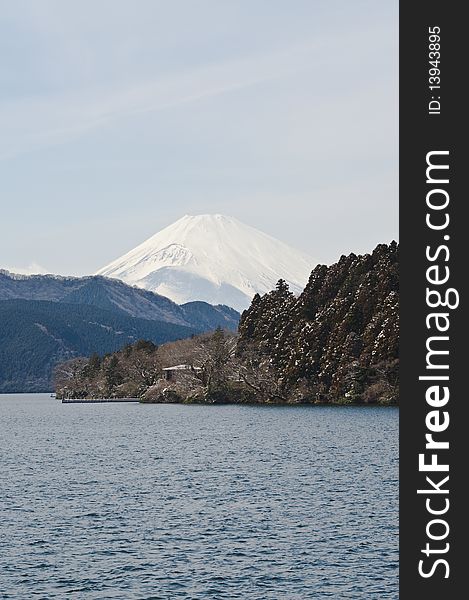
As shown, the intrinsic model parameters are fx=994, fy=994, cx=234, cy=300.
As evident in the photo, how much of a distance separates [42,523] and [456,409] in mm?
28481

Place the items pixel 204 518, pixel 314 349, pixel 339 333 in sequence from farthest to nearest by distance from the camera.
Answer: pixel 314 349 → pixel 339 333 → pixel 204 518

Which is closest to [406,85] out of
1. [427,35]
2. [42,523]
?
[427,35]

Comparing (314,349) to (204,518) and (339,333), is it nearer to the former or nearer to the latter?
(339,333)

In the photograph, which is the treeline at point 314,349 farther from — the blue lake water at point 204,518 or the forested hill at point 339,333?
the blue lake water at point 204,518

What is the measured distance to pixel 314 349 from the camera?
14050 cm

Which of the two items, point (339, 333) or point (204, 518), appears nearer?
point (204, 518)

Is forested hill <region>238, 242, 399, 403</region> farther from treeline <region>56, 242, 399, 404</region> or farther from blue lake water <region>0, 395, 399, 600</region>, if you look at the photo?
blue lake water <region>0, 395, 399, 600</region>

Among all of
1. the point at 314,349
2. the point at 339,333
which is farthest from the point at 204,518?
the point at 314,349

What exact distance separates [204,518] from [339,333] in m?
94.5

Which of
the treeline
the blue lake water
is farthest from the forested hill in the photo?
the blue lake water

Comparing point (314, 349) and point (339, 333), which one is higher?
point (339, 333)

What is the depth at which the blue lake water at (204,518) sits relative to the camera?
110 ft

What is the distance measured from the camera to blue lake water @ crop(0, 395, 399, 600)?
33481 mm

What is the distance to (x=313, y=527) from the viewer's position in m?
42.6
